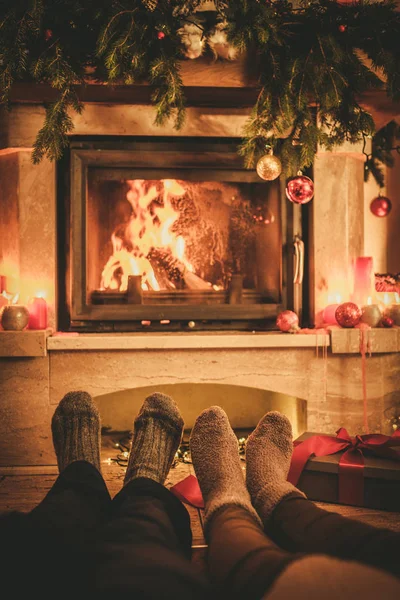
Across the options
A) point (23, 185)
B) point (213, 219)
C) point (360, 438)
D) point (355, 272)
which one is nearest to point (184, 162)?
point (213, 219)

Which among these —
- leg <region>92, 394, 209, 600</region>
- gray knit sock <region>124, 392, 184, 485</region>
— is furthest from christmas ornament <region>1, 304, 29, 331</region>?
leg <region>92, 394, 209, 600</region>

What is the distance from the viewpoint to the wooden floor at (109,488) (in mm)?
1402

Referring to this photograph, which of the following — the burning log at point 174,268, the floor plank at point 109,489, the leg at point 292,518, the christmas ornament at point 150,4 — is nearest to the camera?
the leg at point 292,518

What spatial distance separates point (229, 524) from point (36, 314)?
1.30 metres

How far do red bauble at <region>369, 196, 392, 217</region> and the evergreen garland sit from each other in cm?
85

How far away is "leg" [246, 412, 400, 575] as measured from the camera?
831 mm

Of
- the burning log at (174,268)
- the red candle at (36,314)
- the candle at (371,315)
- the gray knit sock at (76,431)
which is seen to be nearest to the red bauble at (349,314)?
the candle at (371,315)

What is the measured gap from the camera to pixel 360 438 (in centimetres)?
158

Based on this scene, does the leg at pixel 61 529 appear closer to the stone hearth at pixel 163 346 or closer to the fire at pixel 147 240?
the stone hearth at pixel 163 346

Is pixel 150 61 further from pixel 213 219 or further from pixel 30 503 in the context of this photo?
pixel 30 503

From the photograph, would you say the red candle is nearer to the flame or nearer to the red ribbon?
the red ribbon

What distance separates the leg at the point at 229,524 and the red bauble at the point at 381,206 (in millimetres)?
1652

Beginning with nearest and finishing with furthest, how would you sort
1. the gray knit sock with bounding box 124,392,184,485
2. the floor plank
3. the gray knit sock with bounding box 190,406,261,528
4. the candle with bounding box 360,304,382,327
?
the gray knit sock with bounding box 190,406,261,528, the gray knit sock with bounding box 124,392,184,485, the floor plank, the candle with bounding box 360,304,382,327

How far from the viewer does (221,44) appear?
1866mm
